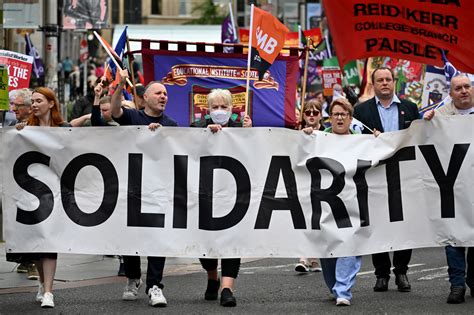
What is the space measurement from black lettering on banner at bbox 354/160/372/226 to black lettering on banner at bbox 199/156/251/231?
2.74 ft

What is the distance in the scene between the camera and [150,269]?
9617 millimetres

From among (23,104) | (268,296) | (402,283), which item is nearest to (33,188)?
(23,104)

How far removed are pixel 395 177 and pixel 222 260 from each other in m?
1.46

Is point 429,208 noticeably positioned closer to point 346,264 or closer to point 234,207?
point 346,264

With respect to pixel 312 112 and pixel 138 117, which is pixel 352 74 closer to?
pixel 312 112

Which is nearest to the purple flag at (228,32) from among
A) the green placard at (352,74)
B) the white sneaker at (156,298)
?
the green placard at (352,74)

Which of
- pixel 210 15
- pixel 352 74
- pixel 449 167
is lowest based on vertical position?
pixel 449 167

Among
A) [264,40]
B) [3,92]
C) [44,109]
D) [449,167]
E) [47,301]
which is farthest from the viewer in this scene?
[264,40]

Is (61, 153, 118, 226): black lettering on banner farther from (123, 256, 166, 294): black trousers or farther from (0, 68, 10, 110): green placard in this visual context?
(0, 68, 10, 110): green placard

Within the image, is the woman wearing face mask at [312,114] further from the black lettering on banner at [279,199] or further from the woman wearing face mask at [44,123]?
the woman wearing face mask at [44,123]

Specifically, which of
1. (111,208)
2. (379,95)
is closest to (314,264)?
(379,95)

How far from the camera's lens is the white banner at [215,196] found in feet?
31.5

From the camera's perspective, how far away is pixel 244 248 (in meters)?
9.60

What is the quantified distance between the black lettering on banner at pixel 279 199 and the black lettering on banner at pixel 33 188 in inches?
62.6
